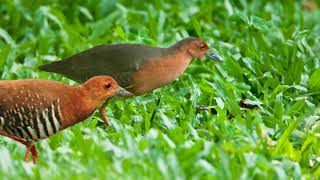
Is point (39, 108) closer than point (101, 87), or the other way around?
point (39, 108)

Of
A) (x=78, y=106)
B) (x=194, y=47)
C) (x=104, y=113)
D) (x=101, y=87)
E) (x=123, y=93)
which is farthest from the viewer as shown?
(x=194, y=47)

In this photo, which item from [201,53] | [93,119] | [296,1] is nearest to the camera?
[93,119]

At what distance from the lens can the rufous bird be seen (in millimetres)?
8172

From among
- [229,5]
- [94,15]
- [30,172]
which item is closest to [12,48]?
[94,15]

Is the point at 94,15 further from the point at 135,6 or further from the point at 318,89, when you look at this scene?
the point at 318,89

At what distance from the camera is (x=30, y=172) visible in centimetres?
635

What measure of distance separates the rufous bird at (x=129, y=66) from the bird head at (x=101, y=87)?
67cm

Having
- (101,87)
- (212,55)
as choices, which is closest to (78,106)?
(101,87)

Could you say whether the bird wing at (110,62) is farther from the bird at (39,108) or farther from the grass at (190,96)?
the bird at (39,108)

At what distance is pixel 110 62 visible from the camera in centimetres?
819

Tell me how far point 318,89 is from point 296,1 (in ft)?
15.0

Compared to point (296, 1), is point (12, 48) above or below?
above

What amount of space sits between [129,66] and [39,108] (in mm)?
1282

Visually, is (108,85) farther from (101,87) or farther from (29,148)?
(29,148)
